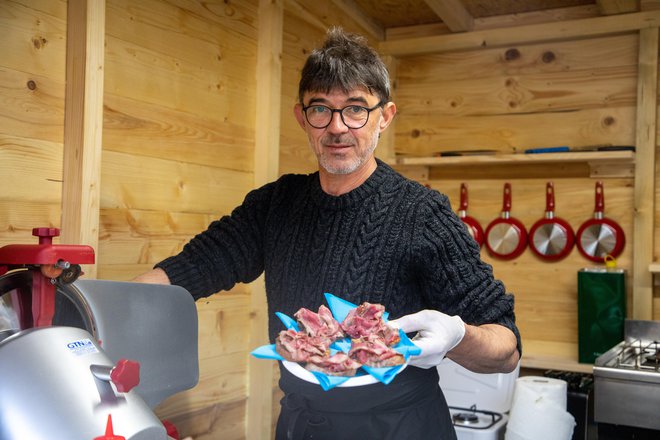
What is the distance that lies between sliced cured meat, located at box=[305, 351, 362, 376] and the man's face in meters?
0.49

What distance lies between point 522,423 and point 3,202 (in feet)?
5.95

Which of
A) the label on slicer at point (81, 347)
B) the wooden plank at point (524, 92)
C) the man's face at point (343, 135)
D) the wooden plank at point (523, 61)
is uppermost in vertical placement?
the wooden plank at point (523, 61)

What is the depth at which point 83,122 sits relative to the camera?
1.67 metres

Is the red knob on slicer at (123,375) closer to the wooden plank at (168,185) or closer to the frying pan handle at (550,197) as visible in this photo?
the wooden plank at (168,185)

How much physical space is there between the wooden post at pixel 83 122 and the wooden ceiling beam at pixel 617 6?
2007 millimetres

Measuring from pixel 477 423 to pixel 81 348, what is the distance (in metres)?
1.97

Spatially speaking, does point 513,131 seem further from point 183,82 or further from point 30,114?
point 30,114

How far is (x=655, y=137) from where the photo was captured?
9.58 ft

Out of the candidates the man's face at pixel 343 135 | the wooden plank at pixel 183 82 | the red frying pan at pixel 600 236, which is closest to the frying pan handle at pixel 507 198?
the red frying pan at pixel 600 236

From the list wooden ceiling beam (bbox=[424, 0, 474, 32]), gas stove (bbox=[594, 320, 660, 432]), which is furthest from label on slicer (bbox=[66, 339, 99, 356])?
wooden ceiling beam (bbox=[424, 0, 474, 32])

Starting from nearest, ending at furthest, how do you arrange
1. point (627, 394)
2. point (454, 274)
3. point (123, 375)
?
point (123, 375) → point (454, 274) → point (627, 394)

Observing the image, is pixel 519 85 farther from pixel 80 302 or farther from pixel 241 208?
pixel 80 302

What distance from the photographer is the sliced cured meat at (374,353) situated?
3.63 ft

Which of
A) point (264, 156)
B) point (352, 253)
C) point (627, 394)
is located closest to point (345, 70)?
point (352, 253)
